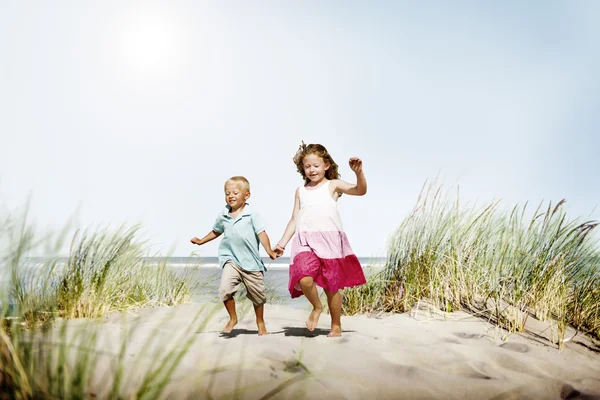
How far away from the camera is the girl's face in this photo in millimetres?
4609

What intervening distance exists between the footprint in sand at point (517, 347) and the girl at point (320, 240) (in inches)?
47.3

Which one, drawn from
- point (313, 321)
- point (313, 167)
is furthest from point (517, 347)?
point (313, 167)

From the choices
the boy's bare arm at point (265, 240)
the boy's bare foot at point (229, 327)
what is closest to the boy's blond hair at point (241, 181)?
the boy's bare arm at point (265, 240)

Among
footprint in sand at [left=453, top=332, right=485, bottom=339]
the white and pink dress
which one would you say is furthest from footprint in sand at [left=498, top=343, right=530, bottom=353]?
the white and pink dress

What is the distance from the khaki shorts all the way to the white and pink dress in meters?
0.28

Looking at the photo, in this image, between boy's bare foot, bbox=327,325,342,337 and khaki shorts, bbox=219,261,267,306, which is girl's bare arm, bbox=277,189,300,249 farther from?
boy's bare foot, bbox=327,325,342,337

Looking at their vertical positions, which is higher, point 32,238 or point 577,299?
point 32,238

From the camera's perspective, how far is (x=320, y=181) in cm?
467

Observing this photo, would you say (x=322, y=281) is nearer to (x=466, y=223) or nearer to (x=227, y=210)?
(x=227, y=210)

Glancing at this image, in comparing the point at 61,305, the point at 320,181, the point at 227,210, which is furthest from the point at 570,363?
the point at 61,305

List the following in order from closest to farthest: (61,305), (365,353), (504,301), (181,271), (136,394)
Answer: (136,394) < (365,353) < (61,305) < (504,301) < (181,271)

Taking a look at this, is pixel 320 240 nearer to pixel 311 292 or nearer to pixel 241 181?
pixel 311 292

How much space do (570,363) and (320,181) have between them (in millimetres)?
2342

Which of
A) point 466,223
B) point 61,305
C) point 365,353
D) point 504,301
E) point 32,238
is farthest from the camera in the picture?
point 466,223
